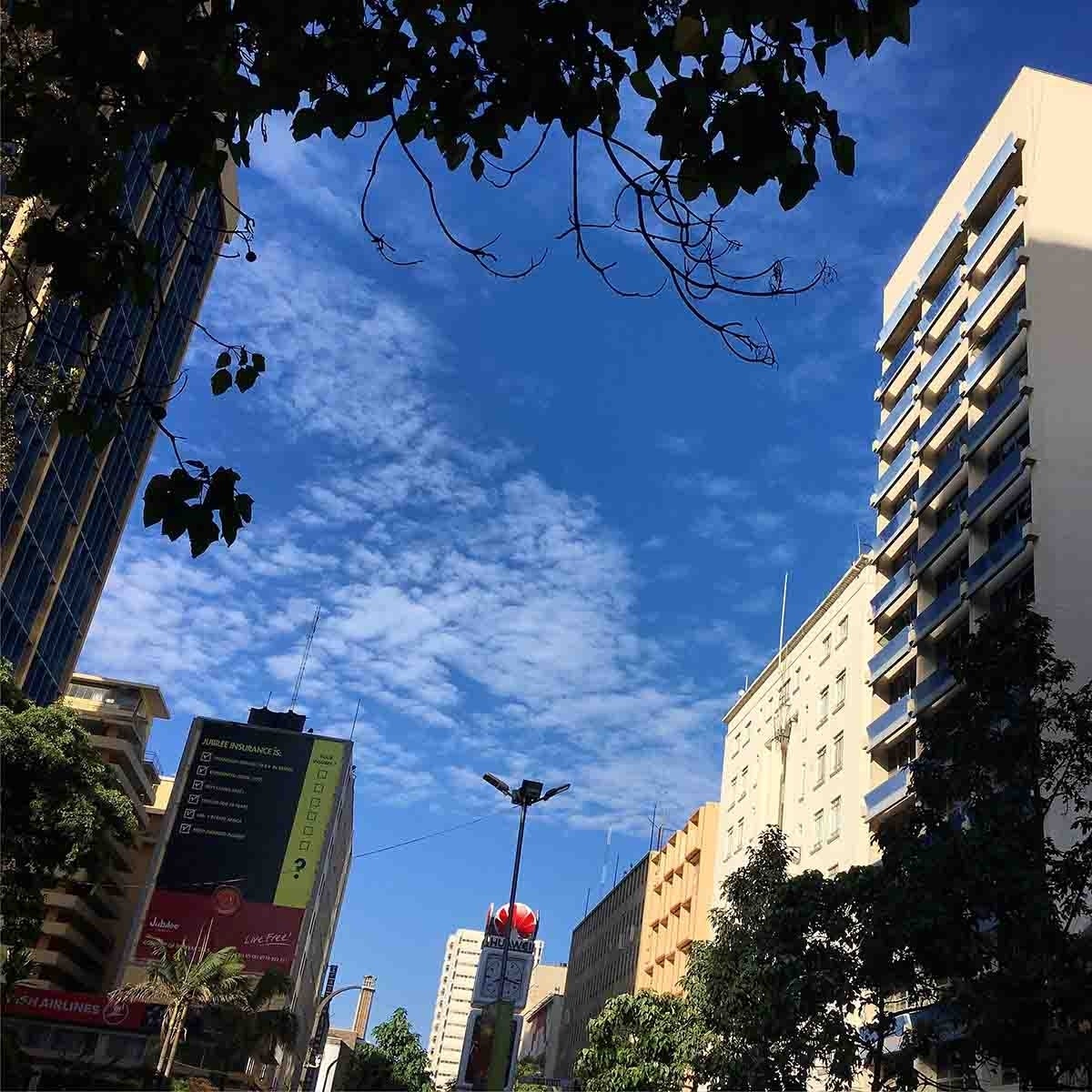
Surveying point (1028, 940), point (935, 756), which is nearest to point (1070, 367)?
point (935, 756)

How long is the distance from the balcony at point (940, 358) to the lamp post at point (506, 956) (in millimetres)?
21808

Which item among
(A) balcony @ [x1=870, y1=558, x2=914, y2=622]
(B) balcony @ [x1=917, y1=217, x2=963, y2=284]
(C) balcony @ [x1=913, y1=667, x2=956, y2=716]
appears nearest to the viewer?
(C) balcony @ [x1=913, y1=667, x2=956, y2=716]

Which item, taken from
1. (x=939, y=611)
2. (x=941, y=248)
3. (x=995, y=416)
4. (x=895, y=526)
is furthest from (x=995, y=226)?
(x=939, y=611)

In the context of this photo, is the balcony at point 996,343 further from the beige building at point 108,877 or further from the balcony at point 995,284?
the beige building at point 108,877

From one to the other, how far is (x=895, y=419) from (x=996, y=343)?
9271 millimetres

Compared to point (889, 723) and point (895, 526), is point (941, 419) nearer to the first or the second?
point (895, 526)

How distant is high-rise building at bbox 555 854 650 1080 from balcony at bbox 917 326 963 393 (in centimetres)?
4671

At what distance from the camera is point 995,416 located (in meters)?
37.9

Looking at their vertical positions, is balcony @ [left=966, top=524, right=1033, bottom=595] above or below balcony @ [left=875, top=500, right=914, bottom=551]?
below

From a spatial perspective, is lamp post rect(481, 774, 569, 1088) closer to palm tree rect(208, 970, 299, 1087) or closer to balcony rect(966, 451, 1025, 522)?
balcony rect(966, 451, 1025, 522)

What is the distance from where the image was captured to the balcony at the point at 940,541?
1558 inches

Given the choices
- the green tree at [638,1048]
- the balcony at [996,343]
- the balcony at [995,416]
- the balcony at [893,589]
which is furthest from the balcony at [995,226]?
the green tree at [638,1048]

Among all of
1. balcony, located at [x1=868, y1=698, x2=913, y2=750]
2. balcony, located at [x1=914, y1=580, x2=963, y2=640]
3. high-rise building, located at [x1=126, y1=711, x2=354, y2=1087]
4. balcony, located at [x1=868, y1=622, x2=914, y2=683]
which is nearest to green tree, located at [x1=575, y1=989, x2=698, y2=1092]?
balcony, located at [x1=868, y1=698, x2=913, y2=750]

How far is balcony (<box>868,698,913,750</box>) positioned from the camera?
131 ft
